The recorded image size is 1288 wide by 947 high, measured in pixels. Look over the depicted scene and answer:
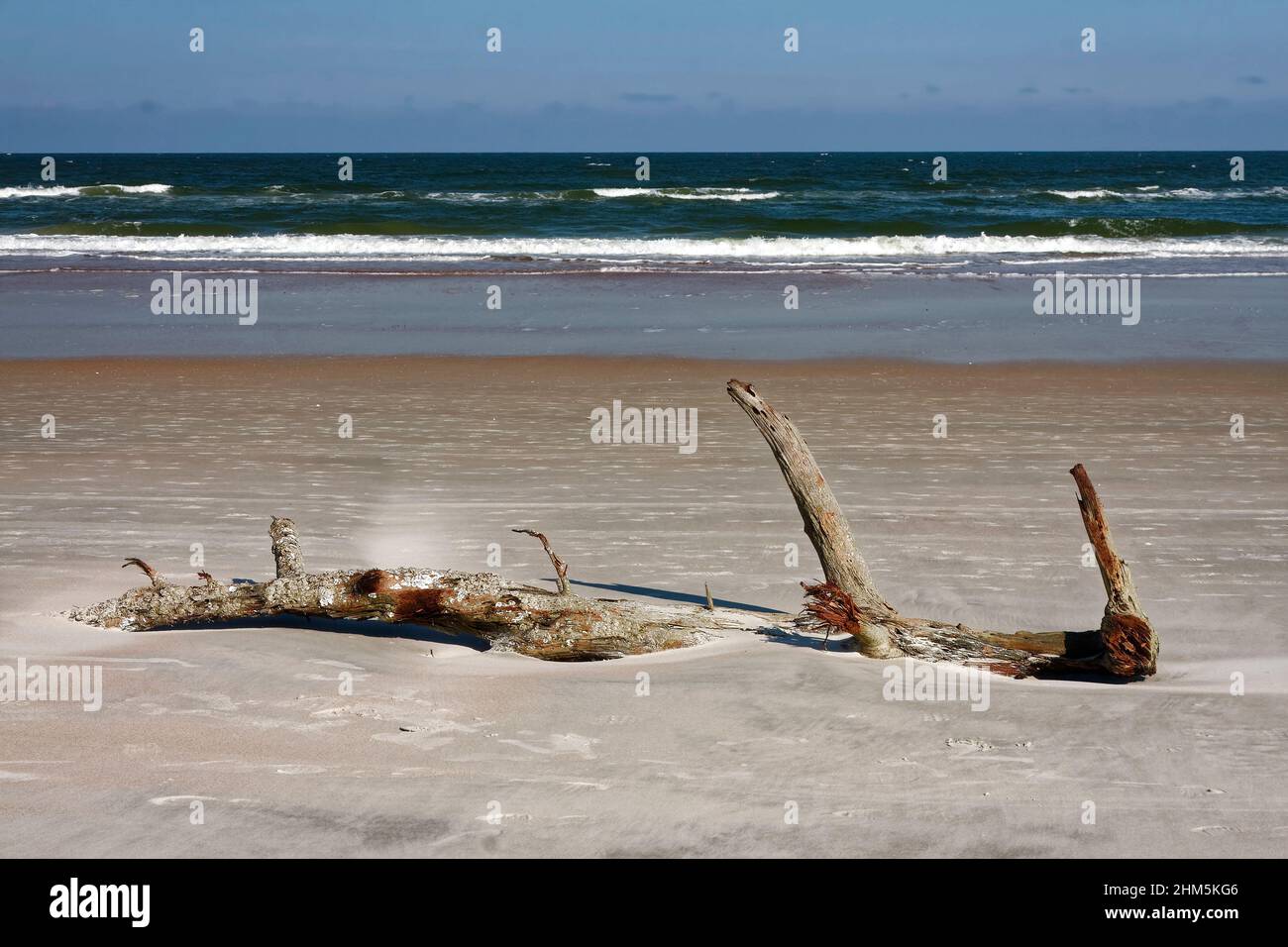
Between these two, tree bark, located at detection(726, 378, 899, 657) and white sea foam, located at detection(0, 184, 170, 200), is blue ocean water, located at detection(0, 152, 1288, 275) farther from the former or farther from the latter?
tree bark, located at detection(726, 378, 899, 657)

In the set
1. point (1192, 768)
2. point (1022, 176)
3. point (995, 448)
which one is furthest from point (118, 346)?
point (1022, 176)

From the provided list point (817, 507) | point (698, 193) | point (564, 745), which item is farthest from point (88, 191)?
point (564, 745)

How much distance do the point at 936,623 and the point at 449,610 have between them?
2.14m

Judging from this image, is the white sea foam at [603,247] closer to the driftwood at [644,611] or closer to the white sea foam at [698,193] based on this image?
the white sea foam at [698,193]

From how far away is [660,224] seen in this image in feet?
113

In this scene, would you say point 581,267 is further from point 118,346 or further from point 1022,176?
point 1022,176

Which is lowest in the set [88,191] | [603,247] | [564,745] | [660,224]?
[564,745]

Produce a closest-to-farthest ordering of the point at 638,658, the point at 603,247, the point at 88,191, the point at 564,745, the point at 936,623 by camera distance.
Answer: the point at 564,745, the point at 638,658, the point at 936,623, the point at 603,247, the point at 88,191

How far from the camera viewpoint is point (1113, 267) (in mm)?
24688

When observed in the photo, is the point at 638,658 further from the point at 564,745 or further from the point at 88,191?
the point at 88,191

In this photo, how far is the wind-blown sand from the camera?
3.56m

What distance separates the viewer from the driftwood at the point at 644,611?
4.87 m
